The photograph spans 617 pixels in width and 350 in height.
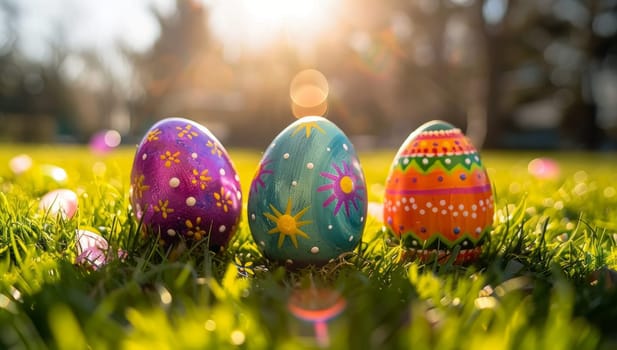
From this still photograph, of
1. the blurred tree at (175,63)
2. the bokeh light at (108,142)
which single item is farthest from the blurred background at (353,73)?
the bokeh light at (108,142)

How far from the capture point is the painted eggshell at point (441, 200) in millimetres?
2086

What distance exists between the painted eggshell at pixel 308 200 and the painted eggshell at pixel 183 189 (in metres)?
0.13

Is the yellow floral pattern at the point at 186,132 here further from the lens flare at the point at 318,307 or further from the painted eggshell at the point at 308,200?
the lens flare at the point at 318,307

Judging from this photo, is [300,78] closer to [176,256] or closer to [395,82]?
[395,82]

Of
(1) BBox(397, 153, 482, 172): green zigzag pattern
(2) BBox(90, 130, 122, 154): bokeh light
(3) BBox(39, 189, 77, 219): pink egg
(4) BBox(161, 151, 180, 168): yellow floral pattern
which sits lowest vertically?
(2) BBox(90, 130, 122, 154): bokeh light

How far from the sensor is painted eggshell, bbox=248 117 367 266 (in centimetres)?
191

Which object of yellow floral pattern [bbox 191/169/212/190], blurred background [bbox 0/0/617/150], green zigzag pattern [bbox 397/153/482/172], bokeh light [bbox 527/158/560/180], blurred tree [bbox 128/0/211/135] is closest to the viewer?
yellow floral pattern [bbox 191/169/212/190]

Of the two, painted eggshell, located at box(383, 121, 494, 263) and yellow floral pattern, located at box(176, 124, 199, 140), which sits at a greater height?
yellow floral pattern, located at box(176, 124, 199, 140)

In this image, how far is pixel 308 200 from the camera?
1905mm

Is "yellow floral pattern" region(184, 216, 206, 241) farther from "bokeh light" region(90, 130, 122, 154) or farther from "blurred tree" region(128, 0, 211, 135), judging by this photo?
"blurred tree" region(128, 0, 211, 135)

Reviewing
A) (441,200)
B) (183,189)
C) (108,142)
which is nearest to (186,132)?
(183,189)

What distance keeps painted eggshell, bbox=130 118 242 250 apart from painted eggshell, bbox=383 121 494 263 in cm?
69

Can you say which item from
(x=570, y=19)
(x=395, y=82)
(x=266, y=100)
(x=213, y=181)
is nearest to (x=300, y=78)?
(x=266, y=100)

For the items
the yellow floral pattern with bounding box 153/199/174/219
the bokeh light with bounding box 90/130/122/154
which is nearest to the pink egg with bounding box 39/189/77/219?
the yellow floral pattern with bounding box 153/199/174/219
